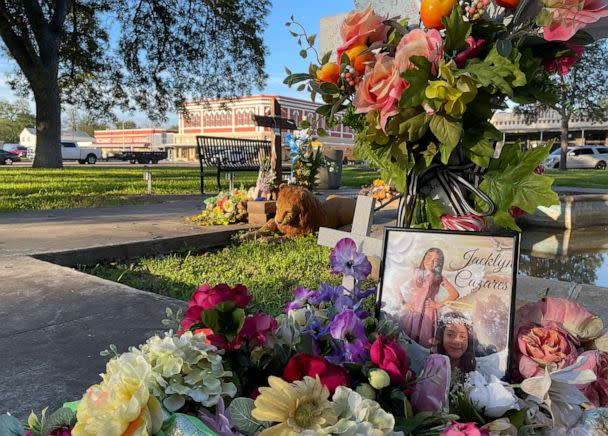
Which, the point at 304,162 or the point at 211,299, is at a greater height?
the point at 304,162

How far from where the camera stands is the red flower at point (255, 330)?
3.53 feet

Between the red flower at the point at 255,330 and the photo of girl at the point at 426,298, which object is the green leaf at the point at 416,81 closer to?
the photo of girl at the point at 426,298

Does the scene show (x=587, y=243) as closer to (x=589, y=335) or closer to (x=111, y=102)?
(x=589, y=335)

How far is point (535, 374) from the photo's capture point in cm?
116

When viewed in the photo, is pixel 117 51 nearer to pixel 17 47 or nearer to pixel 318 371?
pixel 17 47

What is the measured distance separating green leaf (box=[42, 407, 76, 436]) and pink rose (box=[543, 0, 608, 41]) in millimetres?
1190

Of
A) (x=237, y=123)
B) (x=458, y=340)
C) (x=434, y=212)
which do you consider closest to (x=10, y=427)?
(x=458, y=340)

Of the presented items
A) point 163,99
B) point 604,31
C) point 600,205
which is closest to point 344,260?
point 604,31

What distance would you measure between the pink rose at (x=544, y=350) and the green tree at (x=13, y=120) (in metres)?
95.4

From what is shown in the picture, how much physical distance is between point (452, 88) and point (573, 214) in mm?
7783

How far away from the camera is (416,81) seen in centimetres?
105

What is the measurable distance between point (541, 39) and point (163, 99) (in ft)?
69.4

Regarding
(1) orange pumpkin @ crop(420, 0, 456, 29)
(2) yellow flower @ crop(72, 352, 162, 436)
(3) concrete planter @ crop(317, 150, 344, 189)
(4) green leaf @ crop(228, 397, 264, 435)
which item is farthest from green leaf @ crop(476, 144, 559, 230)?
(3) concrete planter @ crop(317, 150, 344, 189)

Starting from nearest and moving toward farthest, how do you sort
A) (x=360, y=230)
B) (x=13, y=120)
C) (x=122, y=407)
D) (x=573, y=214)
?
(x=122, y=407)
(x=360, y=230)
(x=573, y=214)
(x=13, y=120)
